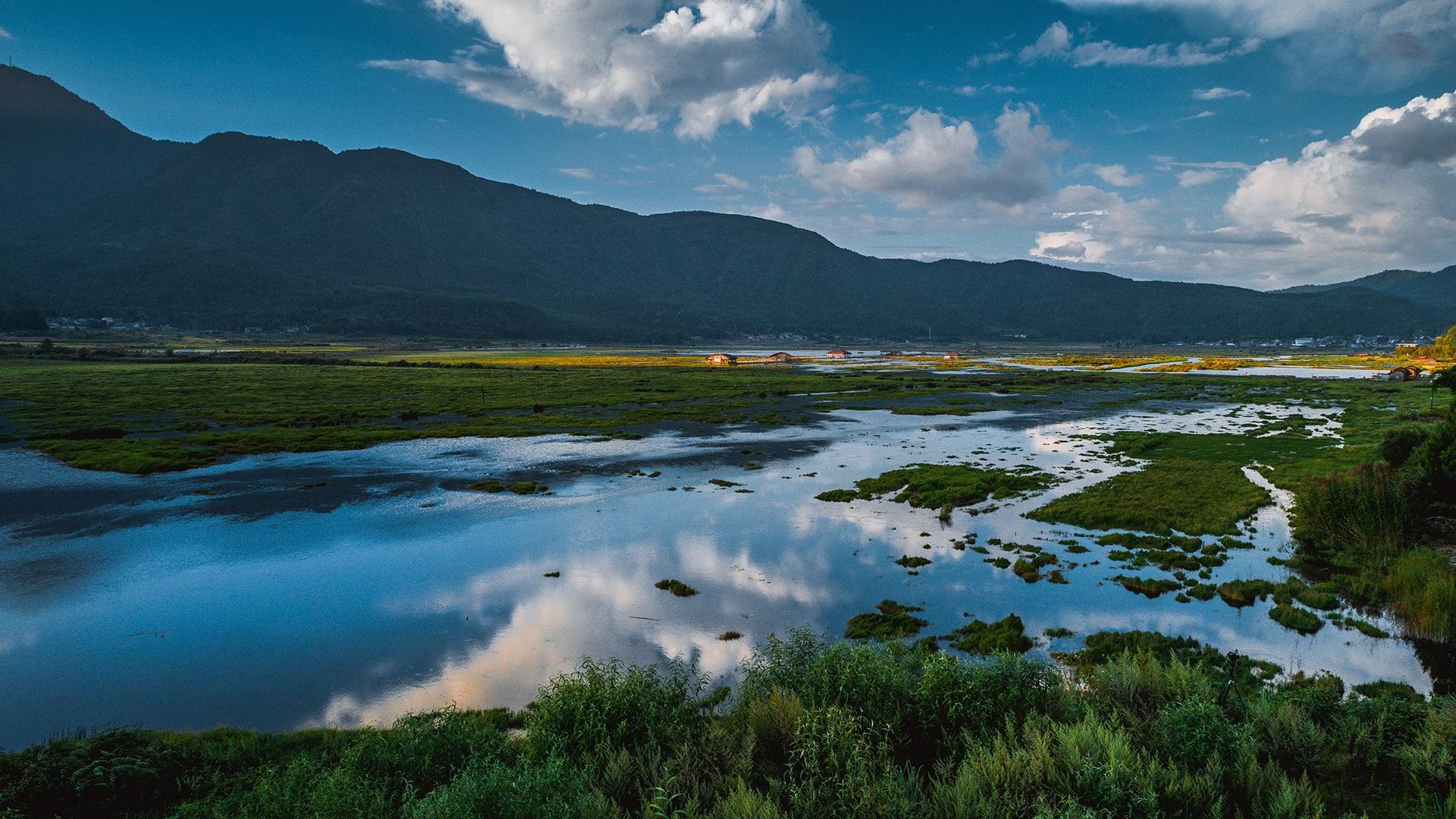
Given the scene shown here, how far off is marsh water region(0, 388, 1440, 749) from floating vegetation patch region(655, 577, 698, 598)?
324 millimetres

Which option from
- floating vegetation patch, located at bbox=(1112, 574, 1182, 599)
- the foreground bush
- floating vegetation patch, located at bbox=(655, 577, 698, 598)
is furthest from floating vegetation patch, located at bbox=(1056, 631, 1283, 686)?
floating vegetation patch, located at bbox=(655, 577, 698, 598)

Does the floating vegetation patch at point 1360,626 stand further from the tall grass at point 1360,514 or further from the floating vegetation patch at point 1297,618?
the tall grass at point 1360,514

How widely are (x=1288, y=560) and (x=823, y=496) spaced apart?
801 inches

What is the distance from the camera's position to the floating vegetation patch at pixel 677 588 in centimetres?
2394

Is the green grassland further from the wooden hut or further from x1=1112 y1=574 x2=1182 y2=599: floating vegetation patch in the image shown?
x1=1112 y1=574 x2=1182 y2=599: floating vegetation patch

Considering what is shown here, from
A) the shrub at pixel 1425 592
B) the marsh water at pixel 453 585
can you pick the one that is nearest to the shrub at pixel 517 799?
the marsh water at pixel 453 585

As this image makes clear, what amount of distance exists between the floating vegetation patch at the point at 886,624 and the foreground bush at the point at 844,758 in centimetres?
553

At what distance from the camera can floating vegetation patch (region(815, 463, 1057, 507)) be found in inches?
1428

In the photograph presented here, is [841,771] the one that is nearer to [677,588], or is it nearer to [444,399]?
[677,588]

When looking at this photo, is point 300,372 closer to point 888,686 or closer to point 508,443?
point 508,443

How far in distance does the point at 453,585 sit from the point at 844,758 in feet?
64.8

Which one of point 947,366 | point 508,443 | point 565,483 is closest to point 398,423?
point 508,443

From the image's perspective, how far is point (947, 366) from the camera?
16612 centimetres

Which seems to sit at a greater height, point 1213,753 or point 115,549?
point 1213,753
